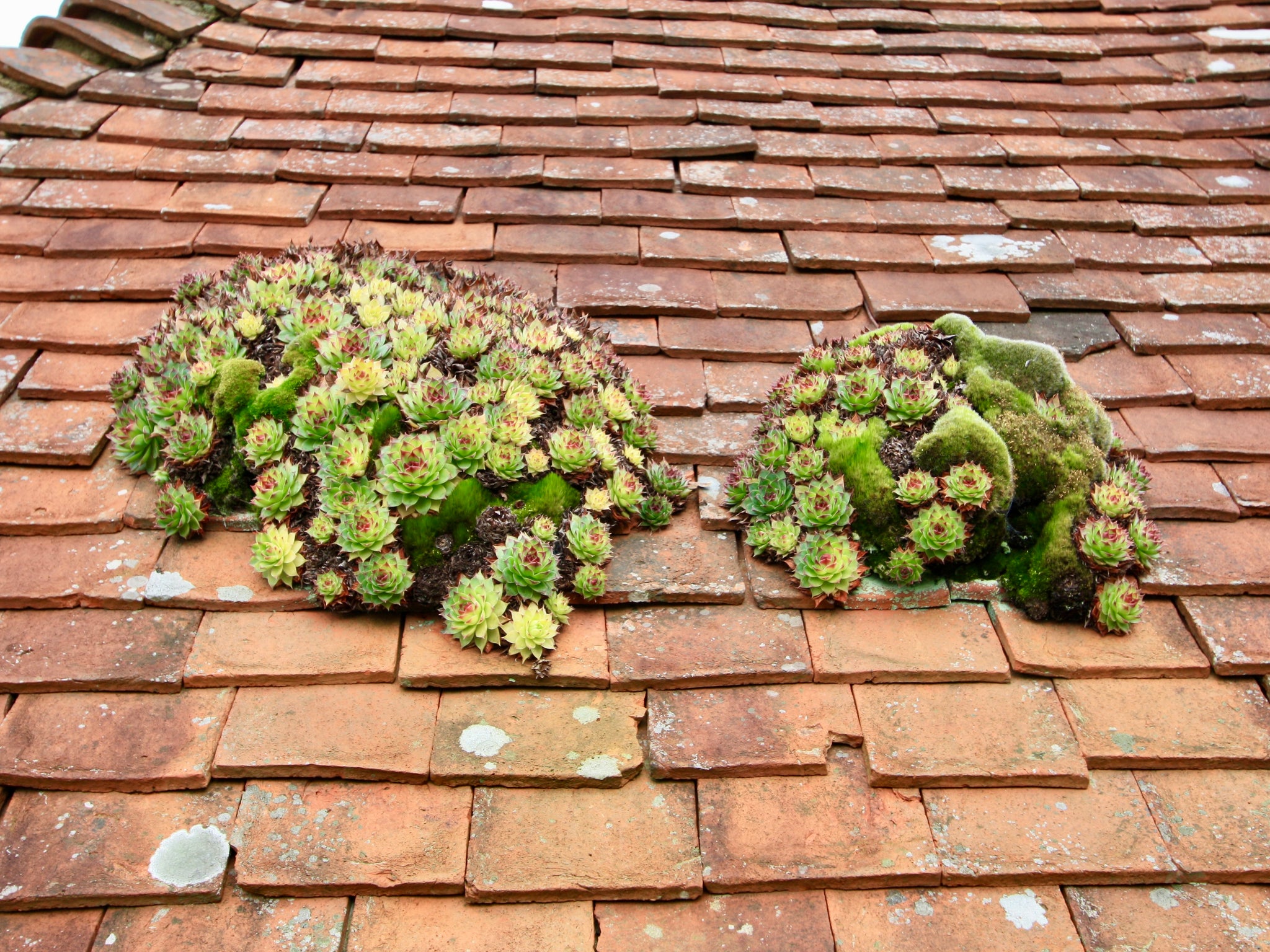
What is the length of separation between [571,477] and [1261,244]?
250 centimetres

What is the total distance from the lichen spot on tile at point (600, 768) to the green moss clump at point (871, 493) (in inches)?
31.1

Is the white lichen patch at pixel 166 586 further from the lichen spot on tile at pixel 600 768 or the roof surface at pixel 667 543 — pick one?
the lichen spot on tile at pixel 600 768

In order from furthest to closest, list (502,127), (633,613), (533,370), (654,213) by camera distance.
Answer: (502,127) < (654,213) < (533,370) < (633,613)

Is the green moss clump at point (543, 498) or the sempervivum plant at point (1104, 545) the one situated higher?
the sempervivum plant at point (1104, 545)

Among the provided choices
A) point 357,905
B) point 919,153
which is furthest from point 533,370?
point 919,153

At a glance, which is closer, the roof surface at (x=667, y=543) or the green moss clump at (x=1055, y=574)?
the roof surface at (x=667, y=543)

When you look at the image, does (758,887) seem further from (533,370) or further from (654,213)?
(654,213)

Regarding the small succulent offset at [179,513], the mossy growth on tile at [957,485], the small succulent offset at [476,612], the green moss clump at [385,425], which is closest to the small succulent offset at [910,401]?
the mossy growth on tile at [957,485]

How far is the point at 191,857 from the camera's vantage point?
1871 mm

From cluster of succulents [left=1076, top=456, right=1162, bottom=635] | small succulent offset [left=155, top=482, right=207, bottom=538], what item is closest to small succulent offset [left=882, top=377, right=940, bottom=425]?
cluster of succulents [left=1076, top=456, right=1162, bottom=635]

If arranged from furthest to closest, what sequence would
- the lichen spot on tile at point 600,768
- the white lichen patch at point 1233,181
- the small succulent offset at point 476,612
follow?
the white lichen patch at point 1233,181 → the small succulent offset at point 476,612 → the lichen spot on tile at point 600,768

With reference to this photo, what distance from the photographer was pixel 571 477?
2379 mm

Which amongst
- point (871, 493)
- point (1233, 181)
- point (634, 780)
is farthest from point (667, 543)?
point (1233, 181)

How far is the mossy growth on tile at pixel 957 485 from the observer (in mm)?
2271
